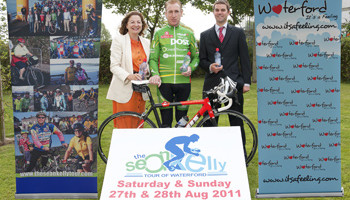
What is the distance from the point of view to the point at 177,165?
260cm

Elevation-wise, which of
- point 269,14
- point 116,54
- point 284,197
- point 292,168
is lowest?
point 284,197

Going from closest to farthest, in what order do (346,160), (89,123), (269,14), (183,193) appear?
(183,193) → (269,14) → (89,123) → (346,160)

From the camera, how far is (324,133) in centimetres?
345

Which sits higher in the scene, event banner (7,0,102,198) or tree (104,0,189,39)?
tree (104,0,189,39)

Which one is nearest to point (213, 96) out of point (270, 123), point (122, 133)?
point (270, 123)

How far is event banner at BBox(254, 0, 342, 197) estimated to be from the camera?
10.8 ft

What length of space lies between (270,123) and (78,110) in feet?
5.46

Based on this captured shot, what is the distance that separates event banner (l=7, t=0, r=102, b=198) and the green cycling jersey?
3.40 ft

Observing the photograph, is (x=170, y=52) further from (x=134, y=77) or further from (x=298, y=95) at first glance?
(x=298, y=95)

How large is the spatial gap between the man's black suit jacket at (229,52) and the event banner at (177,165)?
1737 millimetres

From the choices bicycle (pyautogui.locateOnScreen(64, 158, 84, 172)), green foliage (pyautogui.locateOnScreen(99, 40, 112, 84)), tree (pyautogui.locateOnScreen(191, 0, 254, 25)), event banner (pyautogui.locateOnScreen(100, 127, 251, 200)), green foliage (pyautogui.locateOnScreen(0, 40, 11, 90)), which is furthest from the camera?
green foliage (pyautogui.locateOnScreen(99, 40, 112, 84))

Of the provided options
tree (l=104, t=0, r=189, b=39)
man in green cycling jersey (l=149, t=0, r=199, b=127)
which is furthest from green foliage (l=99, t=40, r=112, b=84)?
man in green cycling jersey (l=149, t=0, r=199, b=127)

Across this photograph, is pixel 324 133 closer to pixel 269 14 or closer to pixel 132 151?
pixel 269 14

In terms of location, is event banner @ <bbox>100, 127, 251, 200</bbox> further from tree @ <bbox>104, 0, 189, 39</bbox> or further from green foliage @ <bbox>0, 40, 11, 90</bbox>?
tree @ <bbox>104, 0, 189, 39</bbox>
